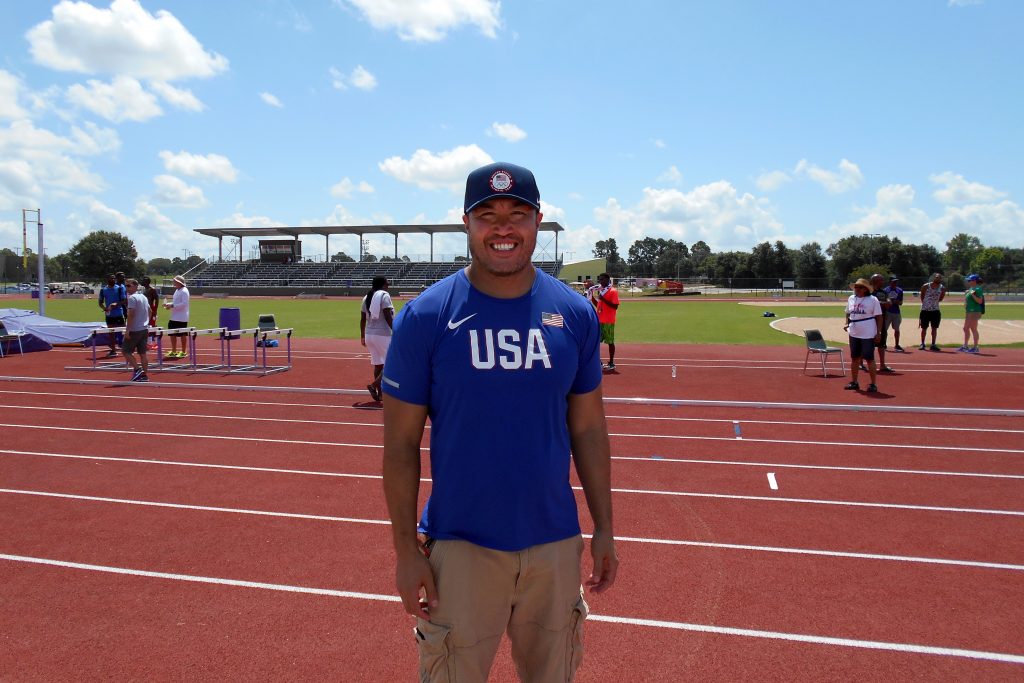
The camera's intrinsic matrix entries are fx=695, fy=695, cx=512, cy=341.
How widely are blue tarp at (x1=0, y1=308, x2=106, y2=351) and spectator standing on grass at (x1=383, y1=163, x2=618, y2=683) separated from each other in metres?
18.4

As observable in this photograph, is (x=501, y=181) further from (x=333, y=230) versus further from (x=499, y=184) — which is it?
(x=333, y=230)

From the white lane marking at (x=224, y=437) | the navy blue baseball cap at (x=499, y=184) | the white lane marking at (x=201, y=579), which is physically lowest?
the white lane marking at (x=201, y=579)

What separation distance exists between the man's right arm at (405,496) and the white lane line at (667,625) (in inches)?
86.4

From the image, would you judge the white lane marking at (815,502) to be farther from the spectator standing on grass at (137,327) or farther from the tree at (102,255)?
the tree at (102,255)

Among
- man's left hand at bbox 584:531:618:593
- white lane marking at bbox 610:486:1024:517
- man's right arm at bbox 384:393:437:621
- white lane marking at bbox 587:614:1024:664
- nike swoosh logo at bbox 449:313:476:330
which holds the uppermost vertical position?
nike swoosh logo at bbox 449:313:476:330

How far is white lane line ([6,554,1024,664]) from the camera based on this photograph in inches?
140

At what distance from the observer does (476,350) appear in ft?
6.37

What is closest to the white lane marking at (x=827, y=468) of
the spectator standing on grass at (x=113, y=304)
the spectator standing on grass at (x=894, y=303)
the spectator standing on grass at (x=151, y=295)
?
the spectator standing on grass at (x=894, y=303)

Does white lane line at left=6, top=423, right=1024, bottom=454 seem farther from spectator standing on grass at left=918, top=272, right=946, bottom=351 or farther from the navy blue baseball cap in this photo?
spectator standing on grass at left=918, top=272, right=946, bottom=351

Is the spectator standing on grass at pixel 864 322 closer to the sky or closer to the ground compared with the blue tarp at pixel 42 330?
closer to the sky

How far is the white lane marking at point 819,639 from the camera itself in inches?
139

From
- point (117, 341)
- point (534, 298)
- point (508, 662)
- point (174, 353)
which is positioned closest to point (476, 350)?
point (534, 298)

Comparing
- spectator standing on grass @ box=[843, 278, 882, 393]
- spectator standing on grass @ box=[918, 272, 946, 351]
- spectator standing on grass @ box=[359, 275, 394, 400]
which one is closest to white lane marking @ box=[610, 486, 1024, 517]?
spectator standing on grass @ box=[359, 275, 394, 400]

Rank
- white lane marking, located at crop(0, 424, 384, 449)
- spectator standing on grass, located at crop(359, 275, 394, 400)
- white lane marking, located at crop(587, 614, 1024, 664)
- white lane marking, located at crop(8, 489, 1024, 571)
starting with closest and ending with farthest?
white lane marking, located at crop(587, 614, 1024, 664), white lane marking, located at crop(8, 489, 1024, 571), white lane marking, located at crop(0, 424, 384, 449), spectator standing on grass, located at crop(359, 275, 394, 400)
